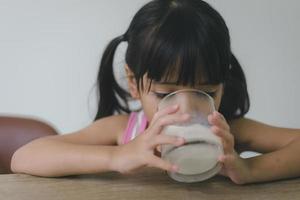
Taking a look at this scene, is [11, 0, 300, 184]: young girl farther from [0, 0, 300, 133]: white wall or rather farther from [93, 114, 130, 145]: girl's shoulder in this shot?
[0, 0, 300, 133]: white wall

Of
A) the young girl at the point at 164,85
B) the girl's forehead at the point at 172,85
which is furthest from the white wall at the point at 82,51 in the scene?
the girl's forehead at the point at 172,85

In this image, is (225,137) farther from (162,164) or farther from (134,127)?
(134,127)

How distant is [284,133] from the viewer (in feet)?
2.29

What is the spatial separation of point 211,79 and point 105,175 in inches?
7.8

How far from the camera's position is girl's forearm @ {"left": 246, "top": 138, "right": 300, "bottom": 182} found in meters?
0.53

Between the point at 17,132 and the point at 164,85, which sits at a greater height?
the point at 164,85

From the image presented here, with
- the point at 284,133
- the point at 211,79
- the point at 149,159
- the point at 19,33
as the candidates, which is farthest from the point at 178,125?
the point at 19,33

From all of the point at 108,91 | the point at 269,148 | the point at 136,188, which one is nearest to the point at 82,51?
the point at 108,91

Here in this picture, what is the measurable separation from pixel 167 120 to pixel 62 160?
20 cm

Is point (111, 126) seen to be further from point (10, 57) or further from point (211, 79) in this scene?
point (10, 57)

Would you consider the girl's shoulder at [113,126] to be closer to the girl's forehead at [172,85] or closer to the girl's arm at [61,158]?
the girl's arm at [61,158]

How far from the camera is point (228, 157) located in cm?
49

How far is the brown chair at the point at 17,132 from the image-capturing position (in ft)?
2.57

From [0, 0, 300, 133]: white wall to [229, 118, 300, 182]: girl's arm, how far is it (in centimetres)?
57
